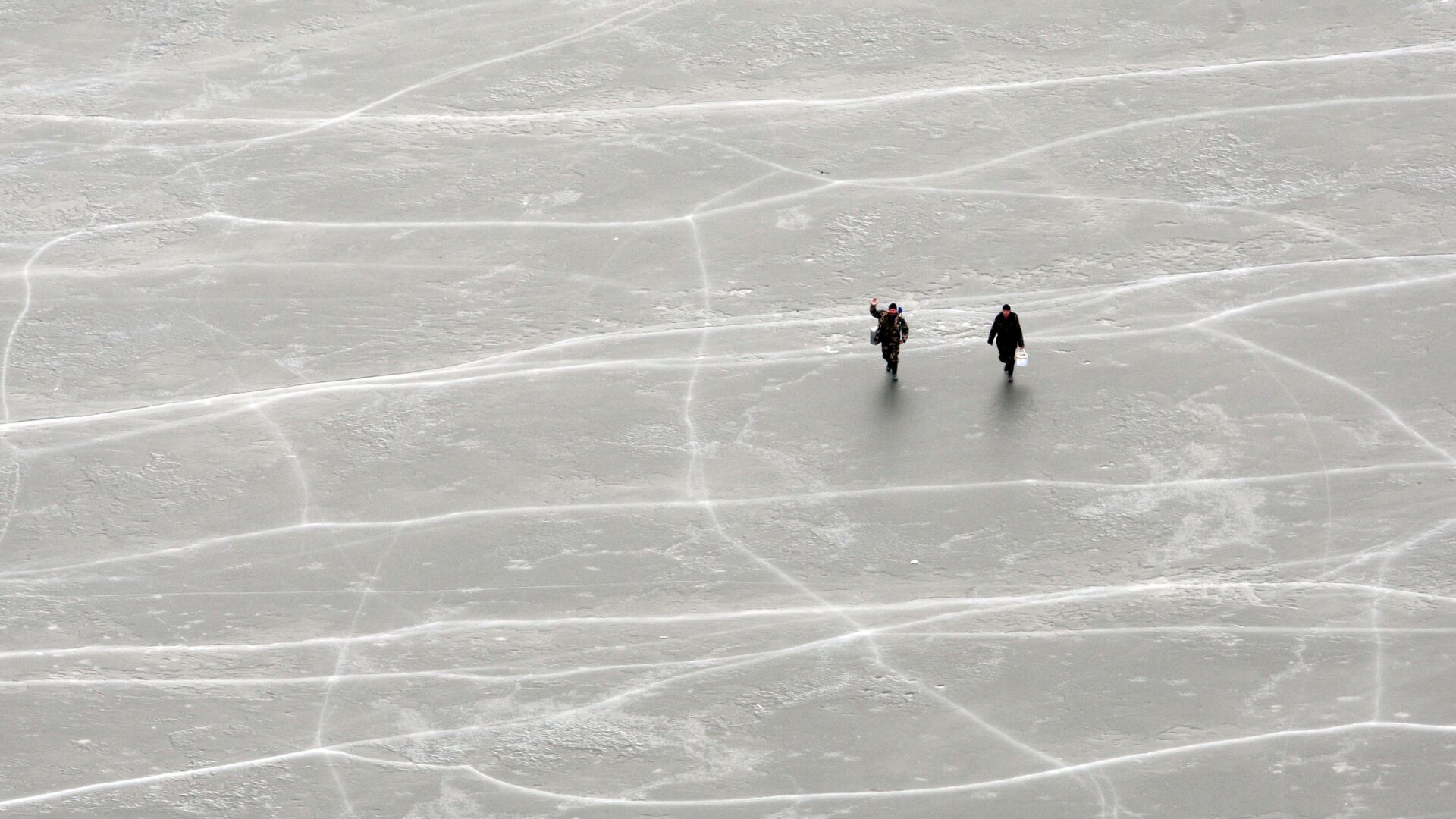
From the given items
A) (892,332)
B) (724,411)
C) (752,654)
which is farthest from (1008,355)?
(752,654)

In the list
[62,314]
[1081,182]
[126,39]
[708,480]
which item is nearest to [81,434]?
[62,314]

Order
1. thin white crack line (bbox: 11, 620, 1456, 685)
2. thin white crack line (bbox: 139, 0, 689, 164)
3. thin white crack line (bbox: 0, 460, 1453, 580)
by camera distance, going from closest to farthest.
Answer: thin white crack line (bbox: 11, 620, 1456, 685) → thin white crack line (bbox: 0, 460, 1453, 580) → thin white crack line (bbox: 139, 0, 689, 164)

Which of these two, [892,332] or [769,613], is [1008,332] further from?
[769,613]

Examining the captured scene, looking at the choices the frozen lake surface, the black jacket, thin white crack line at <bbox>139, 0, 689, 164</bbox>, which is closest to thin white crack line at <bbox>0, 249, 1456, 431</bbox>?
the frozen lake surface

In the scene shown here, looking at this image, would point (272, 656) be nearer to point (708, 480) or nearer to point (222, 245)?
point (708, 480)

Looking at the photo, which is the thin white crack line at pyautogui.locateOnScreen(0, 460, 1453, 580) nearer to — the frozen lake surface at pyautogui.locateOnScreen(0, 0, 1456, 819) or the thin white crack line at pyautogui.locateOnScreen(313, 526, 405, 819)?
the frozen lake surface at pyautogui.locateOnScreen(0, 0, 1456, 819)

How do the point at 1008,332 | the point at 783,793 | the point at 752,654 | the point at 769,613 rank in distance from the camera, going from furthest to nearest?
the point at 1008,332, the point at 769,613, the point at 752,654, the point at 783,793
